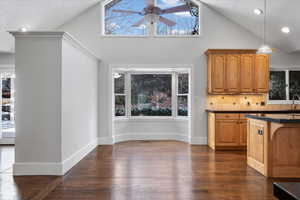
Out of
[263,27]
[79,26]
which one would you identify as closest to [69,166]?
[79,26]

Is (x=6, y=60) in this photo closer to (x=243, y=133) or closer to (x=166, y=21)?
(x=166, y=21)

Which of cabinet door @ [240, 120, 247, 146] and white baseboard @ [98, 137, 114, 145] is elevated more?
cabinet door @ [240, 120, 247, 146]

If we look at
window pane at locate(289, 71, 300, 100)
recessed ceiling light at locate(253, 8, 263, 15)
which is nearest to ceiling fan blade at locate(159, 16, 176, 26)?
recessed ceiling light at locate(253, 8, 263, 15)

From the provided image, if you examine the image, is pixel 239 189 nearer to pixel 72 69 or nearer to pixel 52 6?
pixel 72 69

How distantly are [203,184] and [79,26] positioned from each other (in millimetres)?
5349

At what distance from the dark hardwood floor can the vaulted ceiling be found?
3.10 meters

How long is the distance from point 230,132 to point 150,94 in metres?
2.82

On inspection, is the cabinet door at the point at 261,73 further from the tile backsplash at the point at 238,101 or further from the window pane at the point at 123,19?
the window pane at the point at 123,19

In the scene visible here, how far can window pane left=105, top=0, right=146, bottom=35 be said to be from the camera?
22.8ft

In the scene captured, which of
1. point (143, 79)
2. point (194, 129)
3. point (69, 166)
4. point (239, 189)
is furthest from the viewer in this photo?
point (143, 79)

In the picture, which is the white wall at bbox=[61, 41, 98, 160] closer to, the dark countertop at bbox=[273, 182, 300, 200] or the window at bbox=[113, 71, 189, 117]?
the window at bbox=[113, 71, 189, 117]

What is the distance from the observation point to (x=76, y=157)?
4.72 meters

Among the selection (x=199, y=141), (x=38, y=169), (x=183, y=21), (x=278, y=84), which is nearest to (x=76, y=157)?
(x=38, y=169)

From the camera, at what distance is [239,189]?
335 centimetres
